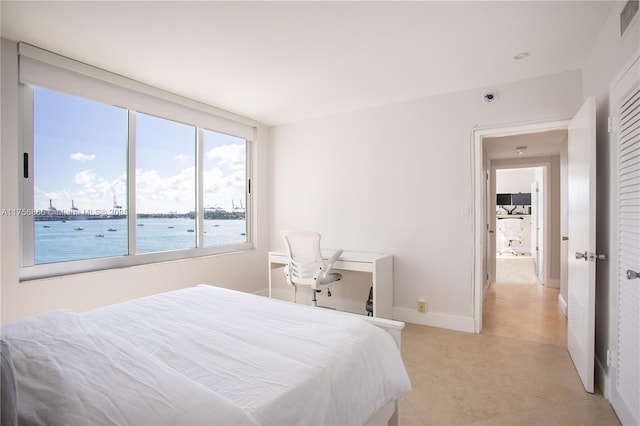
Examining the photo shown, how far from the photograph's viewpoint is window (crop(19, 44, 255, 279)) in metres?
2.45

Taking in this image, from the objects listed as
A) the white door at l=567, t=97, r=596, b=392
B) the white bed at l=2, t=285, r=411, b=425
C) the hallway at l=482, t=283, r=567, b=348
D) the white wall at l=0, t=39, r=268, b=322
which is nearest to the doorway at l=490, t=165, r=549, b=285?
the hallway at l=482, t=283, r=567, b=348

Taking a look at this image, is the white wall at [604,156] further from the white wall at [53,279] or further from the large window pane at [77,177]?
the large window pane at [77,177]

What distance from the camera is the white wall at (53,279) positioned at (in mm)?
2205

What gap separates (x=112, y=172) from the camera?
2.93m

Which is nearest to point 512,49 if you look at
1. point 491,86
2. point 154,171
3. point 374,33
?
point 491,86

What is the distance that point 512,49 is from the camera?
7.88 ft

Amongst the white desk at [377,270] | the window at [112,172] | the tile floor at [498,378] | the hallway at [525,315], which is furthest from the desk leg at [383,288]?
the window at [112,172]

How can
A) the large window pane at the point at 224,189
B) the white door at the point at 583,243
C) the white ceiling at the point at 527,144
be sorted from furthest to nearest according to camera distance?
the white ceiling at the point at 527,144 → the large window pane at the point at 224,189 → the white door at the point at 583,243

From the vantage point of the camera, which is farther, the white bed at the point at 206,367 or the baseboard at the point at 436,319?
the baseboard at the point at 436,319

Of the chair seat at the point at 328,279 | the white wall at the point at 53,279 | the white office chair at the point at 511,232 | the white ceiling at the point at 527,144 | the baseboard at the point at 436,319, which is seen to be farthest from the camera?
the white office chair at the point at 511,232

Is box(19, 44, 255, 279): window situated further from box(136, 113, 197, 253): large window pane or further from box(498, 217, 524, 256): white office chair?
box(498, 217, 524, 256): white office chair

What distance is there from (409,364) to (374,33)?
247cm

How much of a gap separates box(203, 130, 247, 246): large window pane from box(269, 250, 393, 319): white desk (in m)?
1.37

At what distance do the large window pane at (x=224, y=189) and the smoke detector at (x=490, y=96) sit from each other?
2960 millimetres
